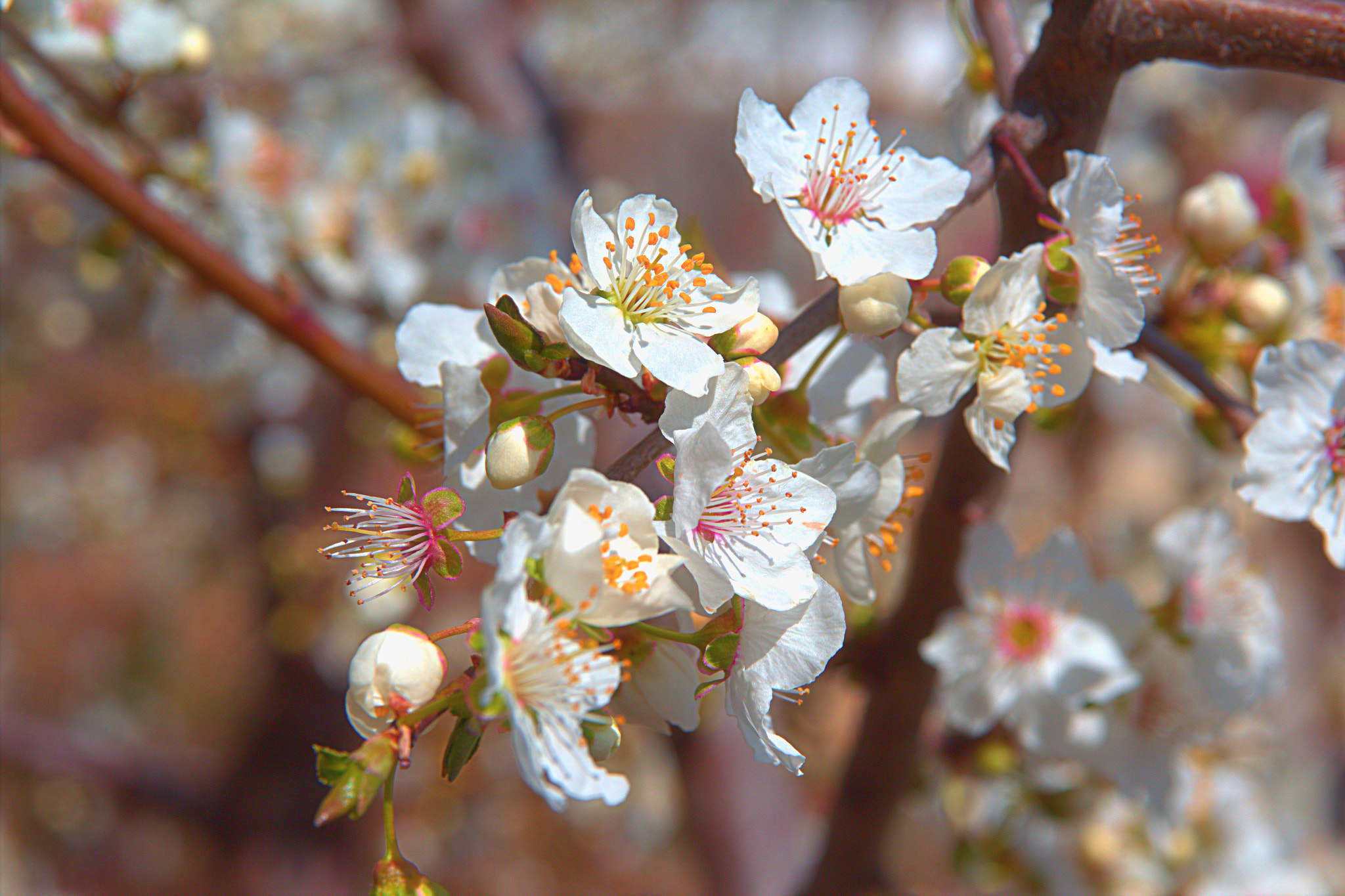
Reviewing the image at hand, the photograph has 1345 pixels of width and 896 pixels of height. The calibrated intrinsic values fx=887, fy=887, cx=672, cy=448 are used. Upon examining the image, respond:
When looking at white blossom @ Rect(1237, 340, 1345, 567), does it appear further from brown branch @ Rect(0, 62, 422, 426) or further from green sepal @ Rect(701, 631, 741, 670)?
brown branch @ Rect(0, 62, 422, 426)

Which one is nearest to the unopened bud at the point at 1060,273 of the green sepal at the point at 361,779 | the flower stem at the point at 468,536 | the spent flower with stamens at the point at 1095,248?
the spent flower with stamens at the point at 1095,248

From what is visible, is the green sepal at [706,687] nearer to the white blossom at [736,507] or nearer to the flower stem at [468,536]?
the white blossom at [736,507]

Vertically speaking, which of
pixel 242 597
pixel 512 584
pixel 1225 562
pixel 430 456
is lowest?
pixel 242 597

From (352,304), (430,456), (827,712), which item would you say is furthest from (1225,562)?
(827,712)

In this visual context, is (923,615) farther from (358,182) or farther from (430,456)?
(358,182)

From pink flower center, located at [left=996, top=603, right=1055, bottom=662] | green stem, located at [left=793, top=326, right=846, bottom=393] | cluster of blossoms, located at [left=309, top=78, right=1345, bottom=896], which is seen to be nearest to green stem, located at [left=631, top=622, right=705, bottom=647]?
cluster of blossoms, located at [left=309, top=78, right=1345, bottom=896]

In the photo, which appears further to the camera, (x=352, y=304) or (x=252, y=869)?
(x=252, y=869)

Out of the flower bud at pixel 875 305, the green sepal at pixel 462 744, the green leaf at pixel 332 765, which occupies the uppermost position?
the flower bud at pixel 875 305
